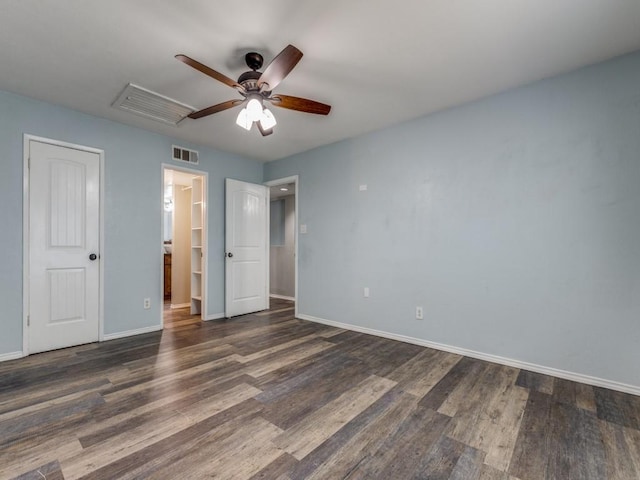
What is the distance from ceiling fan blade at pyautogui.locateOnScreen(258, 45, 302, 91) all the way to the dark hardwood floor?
7.54 feet

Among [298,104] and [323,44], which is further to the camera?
[298,104]

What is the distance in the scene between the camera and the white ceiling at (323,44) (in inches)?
72.9

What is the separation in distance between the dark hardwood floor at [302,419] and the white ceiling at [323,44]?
2.60 meters

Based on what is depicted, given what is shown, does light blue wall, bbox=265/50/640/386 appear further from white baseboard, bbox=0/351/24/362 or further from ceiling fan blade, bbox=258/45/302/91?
white baseboard, bbox=0/351/24/362

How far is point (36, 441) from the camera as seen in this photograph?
1.66 metres

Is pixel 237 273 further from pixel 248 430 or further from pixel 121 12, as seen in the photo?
pixel 121 12

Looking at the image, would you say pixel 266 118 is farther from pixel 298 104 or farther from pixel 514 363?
pixel 514 363

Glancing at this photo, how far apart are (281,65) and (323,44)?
47 cm

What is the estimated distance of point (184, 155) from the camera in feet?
13.7

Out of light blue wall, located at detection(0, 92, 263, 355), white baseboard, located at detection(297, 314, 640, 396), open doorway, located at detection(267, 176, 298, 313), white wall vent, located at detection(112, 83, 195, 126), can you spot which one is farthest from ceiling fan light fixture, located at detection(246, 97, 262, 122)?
open doorway, located at detection(267, 176, 298, 313)

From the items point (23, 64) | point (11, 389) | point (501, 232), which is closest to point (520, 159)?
point (501, 232)

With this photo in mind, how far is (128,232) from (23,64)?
1.85 m

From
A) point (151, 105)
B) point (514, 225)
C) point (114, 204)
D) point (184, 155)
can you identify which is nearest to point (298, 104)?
point (151, 105)

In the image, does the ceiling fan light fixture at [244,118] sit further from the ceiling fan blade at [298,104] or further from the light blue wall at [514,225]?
the light blue wall at [514,225]
